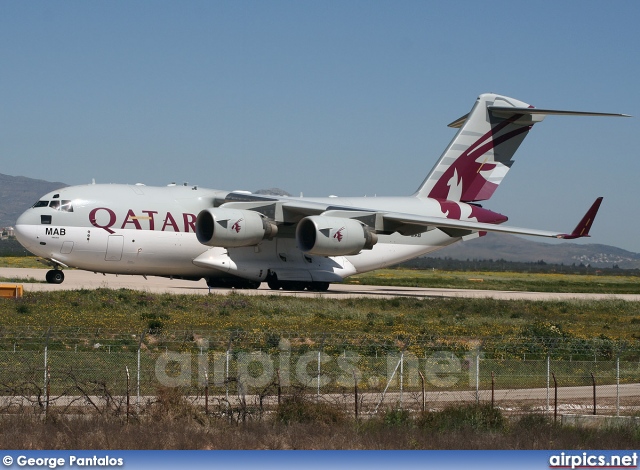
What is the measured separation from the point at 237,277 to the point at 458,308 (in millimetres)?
8425

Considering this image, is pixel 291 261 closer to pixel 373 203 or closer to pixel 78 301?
pixel 373 203

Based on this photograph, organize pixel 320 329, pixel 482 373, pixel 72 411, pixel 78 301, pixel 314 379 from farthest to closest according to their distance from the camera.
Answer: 1. pixel 78 301
2. pixel 320 329
3. pixel 482 373
4. pixel 314 379
5. pixel 72 411

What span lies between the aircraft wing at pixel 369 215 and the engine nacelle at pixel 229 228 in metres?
1.08

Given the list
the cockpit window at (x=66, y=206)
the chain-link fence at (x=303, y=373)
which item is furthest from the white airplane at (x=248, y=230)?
the chain-link fence at (x=303, y=373)

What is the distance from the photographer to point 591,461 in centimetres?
969

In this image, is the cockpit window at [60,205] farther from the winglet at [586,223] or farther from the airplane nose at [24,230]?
the winglet at [586,223]

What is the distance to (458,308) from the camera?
3078cm

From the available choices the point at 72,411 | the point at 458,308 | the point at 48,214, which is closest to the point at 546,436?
the point at 72,411

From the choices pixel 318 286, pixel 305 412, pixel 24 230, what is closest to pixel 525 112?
pixel 318 286

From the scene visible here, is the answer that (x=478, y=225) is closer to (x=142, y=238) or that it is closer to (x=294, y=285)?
(x=294, y=285)

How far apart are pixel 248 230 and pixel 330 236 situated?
262cm

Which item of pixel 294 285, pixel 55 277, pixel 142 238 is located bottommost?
pixel 294 285

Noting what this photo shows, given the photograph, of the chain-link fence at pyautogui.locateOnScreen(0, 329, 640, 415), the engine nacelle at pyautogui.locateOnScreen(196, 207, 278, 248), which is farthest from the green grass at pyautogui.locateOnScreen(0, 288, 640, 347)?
the engine nacelle at pyautogui.locateOnScreen(196, 207, 278, 248)

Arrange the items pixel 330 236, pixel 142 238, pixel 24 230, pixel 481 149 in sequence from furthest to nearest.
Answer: pixel 481 149 → pixel 330 236 → pixel 142 238 → pixel 24 230
